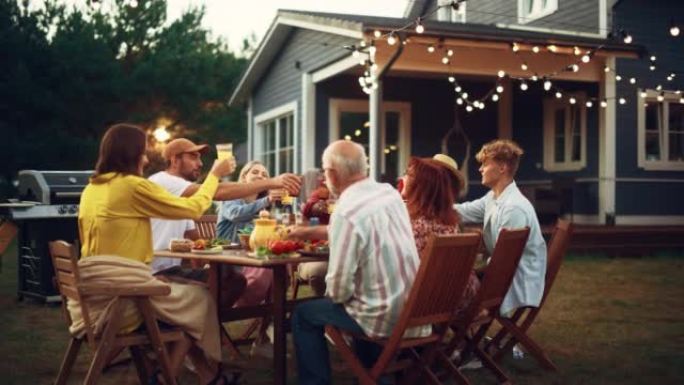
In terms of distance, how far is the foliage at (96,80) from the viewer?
18141 mm

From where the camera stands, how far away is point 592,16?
46.3 feet

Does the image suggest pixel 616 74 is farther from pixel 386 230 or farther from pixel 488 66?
pixel 386 230

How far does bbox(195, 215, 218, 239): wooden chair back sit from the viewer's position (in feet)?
20.5

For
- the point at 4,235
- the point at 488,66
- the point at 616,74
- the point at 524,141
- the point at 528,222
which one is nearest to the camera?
the point at 528,222

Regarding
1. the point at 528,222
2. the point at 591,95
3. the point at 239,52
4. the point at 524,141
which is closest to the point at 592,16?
the point at 591,95

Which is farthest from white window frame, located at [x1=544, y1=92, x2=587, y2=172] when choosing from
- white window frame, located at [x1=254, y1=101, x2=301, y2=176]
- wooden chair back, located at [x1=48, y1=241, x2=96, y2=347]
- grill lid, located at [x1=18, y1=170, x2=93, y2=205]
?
wooden chair back, located at [x1=48, y1=241, x2=96, y2=347]

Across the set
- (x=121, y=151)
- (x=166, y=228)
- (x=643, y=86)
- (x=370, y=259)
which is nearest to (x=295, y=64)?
(x=643, y=86)

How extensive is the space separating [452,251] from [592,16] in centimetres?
1175

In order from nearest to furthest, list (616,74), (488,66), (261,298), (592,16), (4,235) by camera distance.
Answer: (261,298) < (4,235) < (488,66) < (616,74) < (592,16)

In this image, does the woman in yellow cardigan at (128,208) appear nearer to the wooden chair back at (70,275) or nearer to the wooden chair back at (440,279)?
the wooden chair back at (70,275)

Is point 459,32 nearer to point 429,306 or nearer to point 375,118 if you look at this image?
point 375,118

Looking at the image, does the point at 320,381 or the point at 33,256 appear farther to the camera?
the point at 33,256

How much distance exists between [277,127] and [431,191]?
12.4m

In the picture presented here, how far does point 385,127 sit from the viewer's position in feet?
48.0
